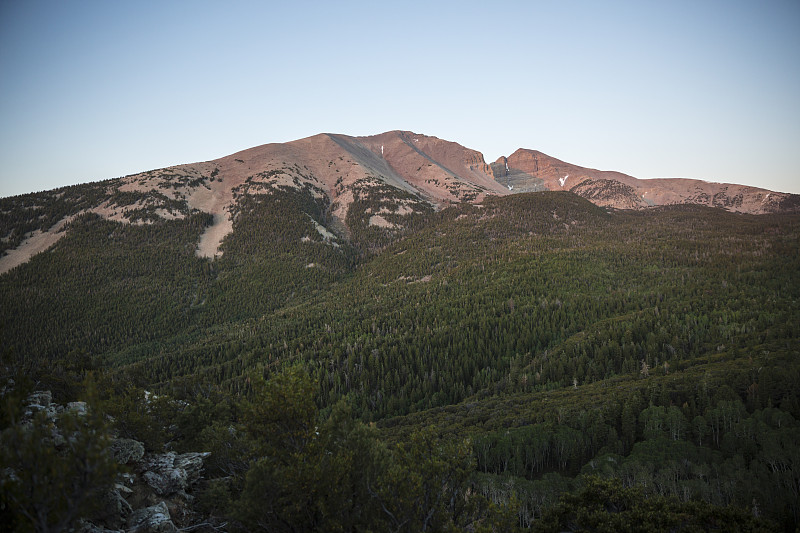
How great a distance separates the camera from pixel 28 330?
178 meters

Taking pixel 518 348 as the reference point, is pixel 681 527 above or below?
above

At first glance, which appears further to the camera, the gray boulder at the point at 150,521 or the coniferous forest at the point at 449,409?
the coniferous forest at the point at 449,409

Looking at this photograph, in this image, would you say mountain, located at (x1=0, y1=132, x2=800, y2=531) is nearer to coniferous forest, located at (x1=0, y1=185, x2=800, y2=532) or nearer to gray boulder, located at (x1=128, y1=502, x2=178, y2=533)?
coniferous forest, located at (x1=0, y1=185, x2=800, y2=532)

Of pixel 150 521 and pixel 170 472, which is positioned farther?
pixel 170 472

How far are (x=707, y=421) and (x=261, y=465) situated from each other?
10683cm

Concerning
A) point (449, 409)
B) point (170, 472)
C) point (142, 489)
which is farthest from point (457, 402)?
point (142, 489)

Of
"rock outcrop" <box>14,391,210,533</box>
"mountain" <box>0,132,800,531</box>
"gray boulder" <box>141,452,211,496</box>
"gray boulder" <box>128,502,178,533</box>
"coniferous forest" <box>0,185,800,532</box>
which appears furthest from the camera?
"gray boulder" <box>141,452,211,496</box>

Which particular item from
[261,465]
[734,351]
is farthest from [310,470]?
[734,351]

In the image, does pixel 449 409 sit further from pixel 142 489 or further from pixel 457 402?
pixel 142 489

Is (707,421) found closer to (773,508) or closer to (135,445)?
(773,508)

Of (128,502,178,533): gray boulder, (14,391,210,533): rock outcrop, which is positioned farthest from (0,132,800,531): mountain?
(128,502,178,533): gray boulder

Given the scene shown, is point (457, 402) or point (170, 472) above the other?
point (170, 472)

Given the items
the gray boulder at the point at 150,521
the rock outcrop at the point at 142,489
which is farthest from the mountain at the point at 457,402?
the gray boulder at the point at 150,521

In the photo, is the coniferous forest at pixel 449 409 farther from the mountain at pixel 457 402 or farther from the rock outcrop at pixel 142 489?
the rock outcrop at pixel 142 489
